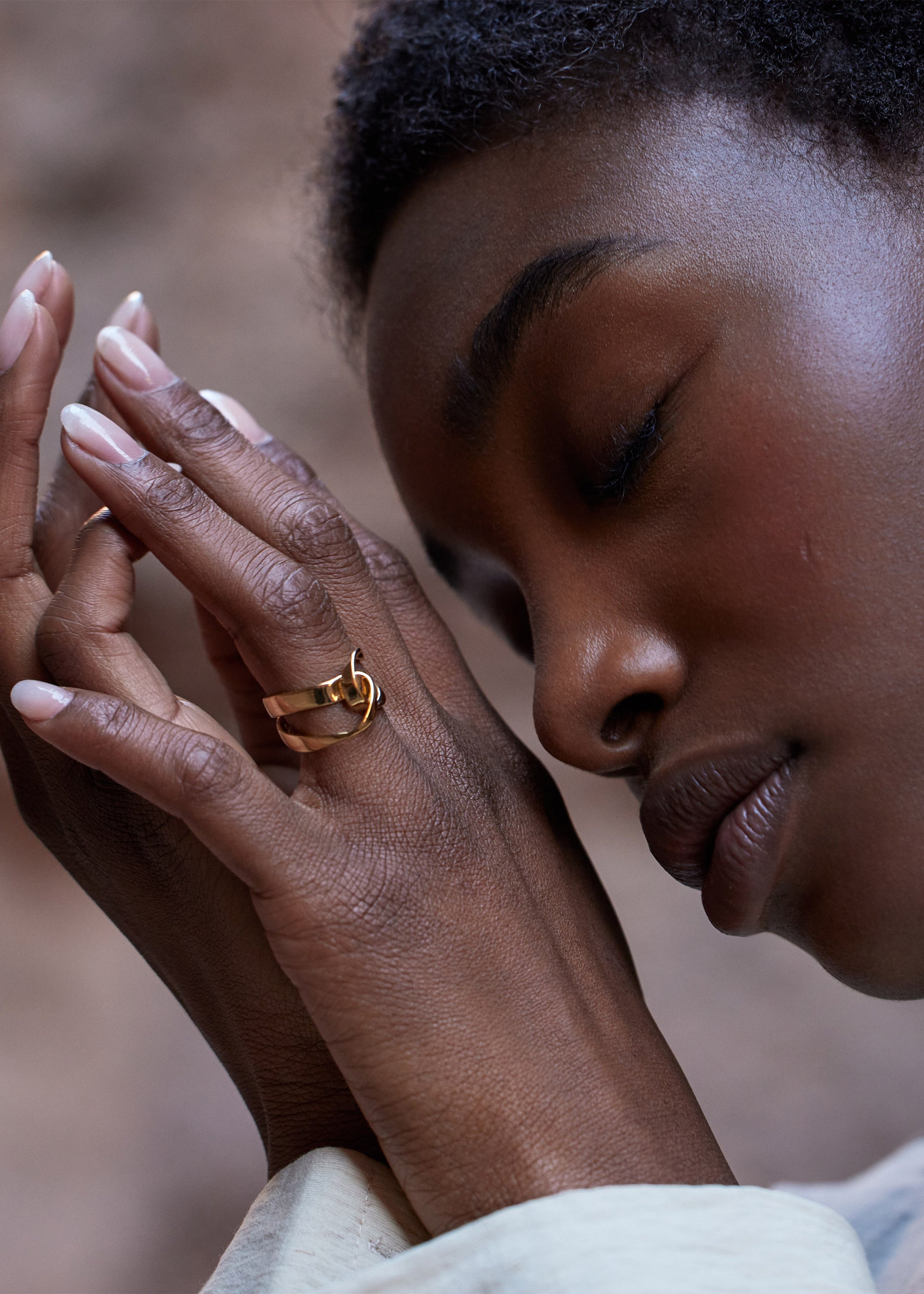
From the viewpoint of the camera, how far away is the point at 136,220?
224 centimetres

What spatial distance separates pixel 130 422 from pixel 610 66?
1.52ft

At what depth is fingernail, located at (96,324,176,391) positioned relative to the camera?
2.97 ft

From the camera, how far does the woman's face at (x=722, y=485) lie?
769 millimetres

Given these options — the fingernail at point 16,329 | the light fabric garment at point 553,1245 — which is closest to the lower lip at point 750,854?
the light fabric garment at point 553,1245

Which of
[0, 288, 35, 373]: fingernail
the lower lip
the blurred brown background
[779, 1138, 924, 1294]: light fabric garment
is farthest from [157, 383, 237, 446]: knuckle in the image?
the blurred brown background

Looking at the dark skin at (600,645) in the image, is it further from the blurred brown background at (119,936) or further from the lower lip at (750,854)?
the blurred brown background at (119,936)

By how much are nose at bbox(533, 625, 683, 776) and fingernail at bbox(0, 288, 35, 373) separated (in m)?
0.47

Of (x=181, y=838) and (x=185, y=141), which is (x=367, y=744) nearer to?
(x=181, y=838)

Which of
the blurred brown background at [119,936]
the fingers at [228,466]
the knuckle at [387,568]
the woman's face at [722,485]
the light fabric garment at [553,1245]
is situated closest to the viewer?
the light fabric garment at [553,1245]

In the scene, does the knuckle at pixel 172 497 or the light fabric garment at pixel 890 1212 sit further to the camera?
the light fabric garment at pixel 890 1212

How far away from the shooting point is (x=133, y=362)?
91cm

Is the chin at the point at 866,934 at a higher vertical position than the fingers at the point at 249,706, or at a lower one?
lower

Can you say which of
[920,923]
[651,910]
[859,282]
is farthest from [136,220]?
[920,923]

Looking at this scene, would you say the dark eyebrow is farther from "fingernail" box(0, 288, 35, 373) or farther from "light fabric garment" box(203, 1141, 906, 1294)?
"light fabric garment" box(203, 1141, 906, 1294)
